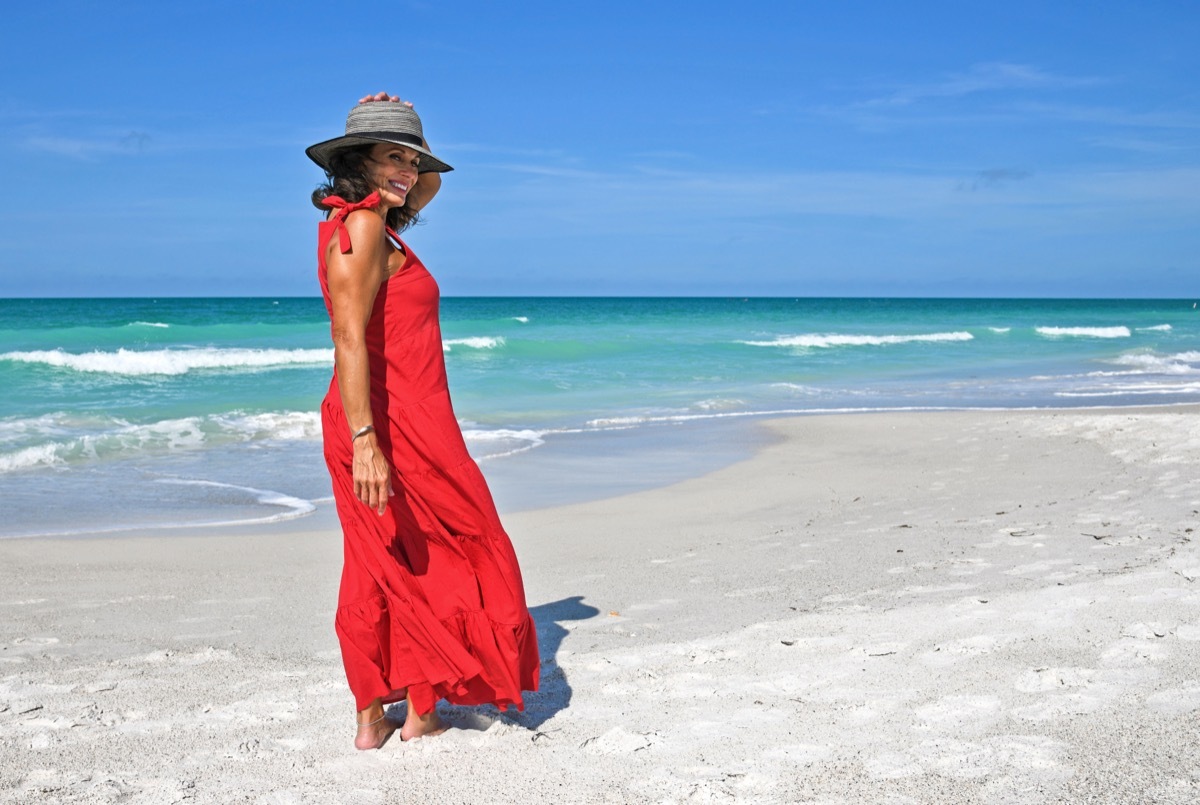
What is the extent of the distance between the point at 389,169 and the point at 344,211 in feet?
0.65

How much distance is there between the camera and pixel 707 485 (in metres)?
8.42

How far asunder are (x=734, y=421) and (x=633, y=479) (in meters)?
4.57

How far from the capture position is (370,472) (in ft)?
8.92

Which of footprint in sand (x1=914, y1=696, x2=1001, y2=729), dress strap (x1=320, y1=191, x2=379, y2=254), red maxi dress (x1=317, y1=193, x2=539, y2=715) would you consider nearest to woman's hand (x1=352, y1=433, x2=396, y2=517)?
red maxi dress (x1=317, y1=193, x2=539, y2=715)

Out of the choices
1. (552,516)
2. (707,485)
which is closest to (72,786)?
(552,516)

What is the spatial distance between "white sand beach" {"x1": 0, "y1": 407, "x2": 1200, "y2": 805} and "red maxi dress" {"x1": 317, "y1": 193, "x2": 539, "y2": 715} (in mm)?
252

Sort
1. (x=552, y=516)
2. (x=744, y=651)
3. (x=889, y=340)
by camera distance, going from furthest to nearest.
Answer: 1. (x=889, y=340)
2. (x=552, y=516)
3. (x=744, y=651)

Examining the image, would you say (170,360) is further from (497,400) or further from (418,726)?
(418,726)

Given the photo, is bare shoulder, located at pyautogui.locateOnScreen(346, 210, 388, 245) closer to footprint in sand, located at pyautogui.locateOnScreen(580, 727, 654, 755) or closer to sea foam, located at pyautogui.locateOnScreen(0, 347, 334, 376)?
footprint in sand, located at pyautogui.locateOnScreen(580, 727, 654, 755)

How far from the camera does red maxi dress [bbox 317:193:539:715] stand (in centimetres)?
287

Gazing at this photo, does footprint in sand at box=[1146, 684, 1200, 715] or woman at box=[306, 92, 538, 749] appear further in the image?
footprint in sand at box=[1146, 684, 1200, 715]

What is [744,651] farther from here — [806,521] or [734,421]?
[734,421]

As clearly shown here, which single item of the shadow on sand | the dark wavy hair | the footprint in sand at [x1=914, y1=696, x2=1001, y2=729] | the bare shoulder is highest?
the dark wavy hair

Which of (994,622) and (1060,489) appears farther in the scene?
(1060,489)
